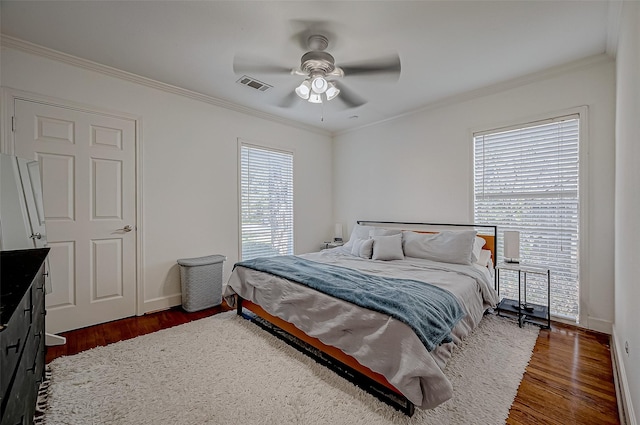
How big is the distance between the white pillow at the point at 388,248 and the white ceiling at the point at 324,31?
6.19 feet

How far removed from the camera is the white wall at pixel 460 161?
8.71 ft

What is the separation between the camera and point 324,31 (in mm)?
2268

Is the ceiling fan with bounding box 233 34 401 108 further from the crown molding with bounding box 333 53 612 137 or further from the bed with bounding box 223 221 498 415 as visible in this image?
the crown molding with bounding box 333 53 612 137

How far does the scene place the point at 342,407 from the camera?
169cm

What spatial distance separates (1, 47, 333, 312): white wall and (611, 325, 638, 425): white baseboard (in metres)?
3.87

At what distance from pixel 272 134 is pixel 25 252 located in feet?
10.7

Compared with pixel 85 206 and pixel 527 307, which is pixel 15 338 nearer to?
pixel 85 206

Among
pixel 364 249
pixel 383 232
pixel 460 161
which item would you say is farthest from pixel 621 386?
pixel 460 161

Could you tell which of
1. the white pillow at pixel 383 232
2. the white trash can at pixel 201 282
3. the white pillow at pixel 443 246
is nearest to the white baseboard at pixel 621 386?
the white pillow at pixel 443 246

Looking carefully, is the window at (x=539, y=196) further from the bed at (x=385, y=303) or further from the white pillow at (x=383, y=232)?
the white pillow at (x=383, y=232)

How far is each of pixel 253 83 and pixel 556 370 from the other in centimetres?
388

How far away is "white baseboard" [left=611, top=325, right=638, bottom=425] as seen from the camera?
1.54 meters

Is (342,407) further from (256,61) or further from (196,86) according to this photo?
(196,86)

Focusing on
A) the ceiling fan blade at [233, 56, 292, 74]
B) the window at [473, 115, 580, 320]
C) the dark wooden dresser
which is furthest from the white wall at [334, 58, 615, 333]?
the dark wooden dresser
